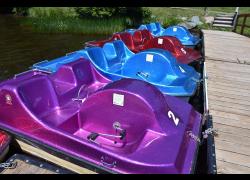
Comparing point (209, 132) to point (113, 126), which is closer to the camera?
point (113, 126)

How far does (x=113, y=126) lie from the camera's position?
125 inches

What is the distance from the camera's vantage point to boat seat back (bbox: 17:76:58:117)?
3.30 m

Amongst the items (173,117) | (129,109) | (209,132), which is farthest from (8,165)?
(209,132)

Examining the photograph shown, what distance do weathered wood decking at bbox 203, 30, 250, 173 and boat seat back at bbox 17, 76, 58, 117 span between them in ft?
6.35

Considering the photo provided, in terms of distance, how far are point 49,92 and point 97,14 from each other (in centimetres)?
1316

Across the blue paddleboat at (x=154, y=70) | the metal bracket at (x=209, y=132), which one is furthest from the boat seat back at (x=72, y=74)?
the metal bracket at (x=209, y=132)

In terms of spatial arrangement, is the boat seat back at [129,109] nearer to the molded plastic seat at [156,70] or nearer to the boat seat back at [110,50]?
the molded plastic seat at [156,70]

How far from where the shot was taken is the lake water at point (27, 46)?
9.20 metres

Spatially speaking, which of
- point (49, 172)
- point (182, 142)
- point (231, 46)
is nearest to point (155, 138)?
point (182, 142)

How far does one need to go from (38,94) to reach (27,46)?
8.82 metres

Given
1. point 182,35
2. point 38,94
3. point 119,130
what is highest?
point 38,94

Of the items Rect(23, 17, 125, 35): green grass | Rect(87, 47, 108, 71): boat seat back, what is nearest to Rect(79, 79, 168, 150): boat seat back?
Rect(87, 47, 108, 71): boat seat back

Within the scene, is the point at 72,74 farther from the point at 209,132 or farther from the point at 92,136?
the point at 209,132

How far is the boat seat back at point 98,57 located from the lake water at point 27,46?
3.49 meters
